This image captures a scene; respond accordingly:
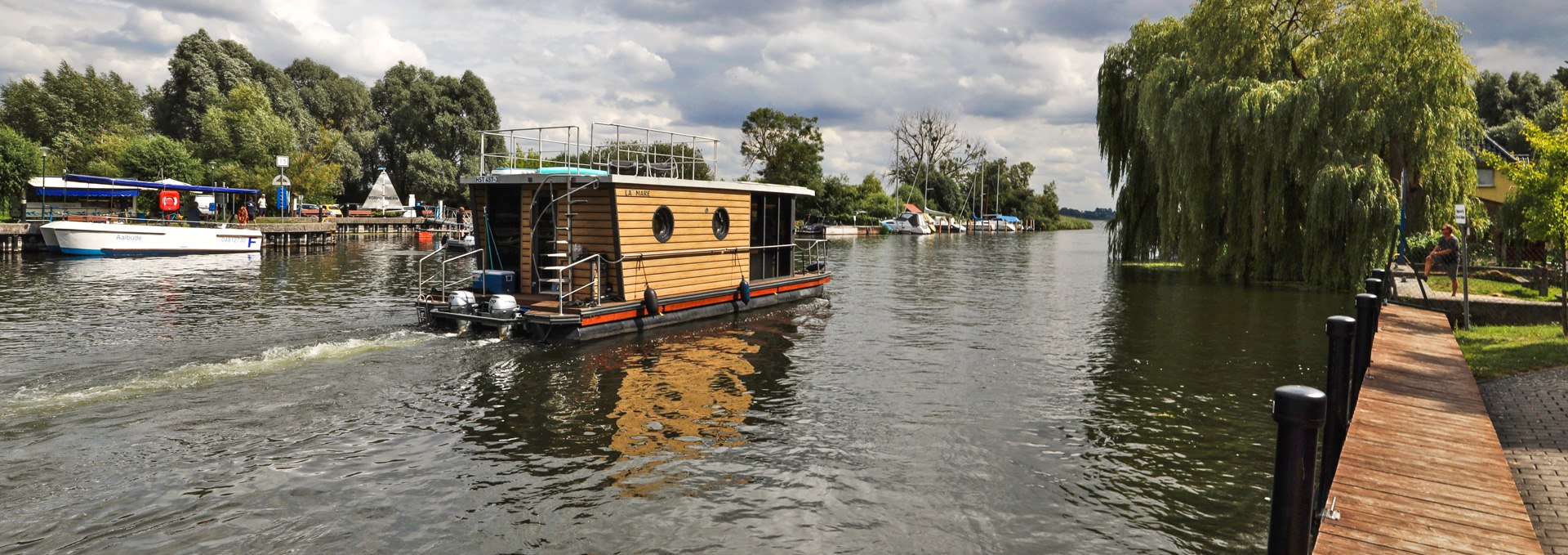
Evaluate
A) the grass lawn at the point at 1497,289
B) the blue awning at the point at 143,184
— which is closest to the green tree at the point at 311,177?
the blue awning at the point at 143,184

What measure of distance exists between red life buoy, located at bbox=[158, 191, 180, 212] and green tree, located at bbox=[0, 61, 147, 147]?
2215 centimetres

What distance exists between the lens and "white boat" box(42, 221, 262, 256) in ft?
122

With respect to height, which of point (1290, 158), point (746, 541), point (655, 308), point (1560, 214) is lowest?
point (746, 541)

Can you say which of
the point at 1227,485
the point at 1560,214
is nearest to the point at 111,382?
the point at 1227,485

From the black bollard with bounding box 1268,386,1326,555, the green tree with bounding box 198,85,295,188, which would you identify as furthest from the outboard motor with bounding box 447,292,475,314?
the green tree with bounding box 198,85,295,188

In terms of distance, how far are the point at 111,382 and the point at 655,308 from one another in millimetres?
8450

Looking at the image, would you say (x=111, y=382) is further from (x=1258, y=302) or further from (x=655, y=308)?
(x=1258, y=302)

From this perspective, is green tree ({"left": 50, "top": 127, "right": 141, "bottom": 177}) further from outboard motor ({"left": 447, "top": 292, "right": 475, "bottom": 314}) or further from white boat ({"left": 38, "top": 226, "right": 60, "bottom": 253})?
outboard motor ({"left": 447, "top": 292, "right": 475, "bottom": 314})

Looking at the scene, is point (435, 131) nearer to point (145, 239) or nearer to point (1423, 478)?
point (145, 239)

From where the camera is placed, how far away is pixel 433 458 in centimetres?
963

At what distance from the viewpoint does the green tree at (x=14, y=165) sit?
43594 mm

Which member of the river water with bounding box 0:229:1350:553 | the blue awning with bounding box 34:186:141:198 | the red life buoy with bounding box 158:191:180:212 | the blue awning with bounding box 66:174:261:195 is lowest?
the river water with bounding box 0:229:1350:553

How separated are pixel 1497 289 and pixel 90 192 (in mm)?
59566

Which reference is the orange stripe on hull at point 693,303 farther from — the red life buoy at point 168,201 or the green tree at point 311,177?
the green tree at point 311,177
